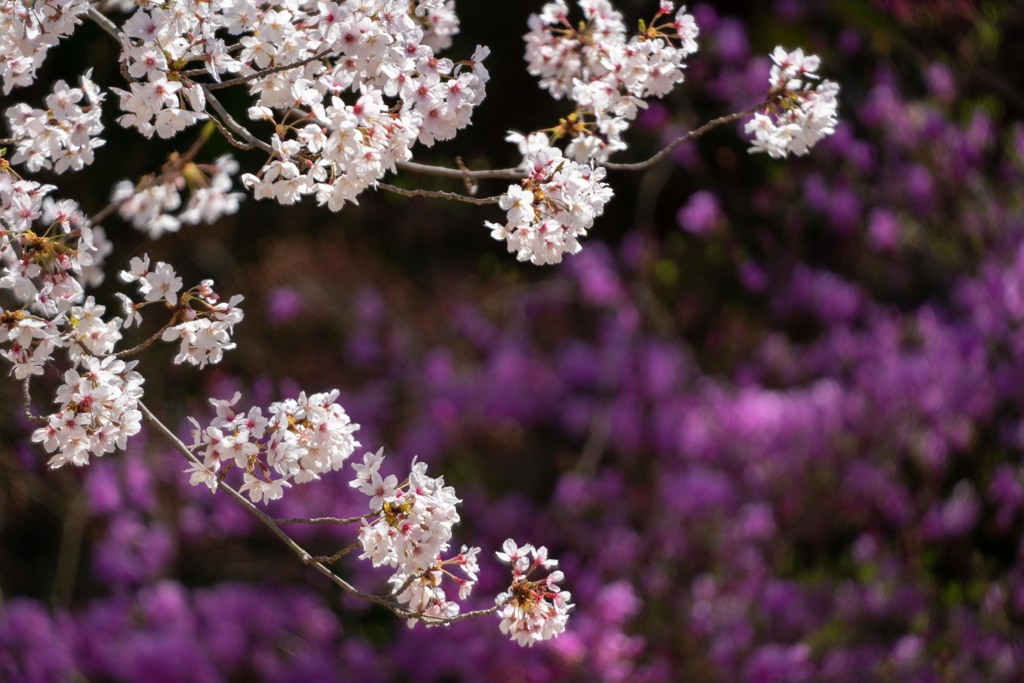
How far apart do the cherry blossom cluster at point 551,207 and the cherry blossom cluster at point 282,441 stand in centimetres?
30

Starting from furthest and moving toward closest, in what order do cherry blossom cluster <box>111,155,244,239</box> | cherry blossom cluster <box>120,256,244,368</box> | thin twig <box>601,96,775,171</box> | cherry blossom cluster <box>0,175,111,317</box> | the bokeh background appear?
1. the bokeh background
2. cherry blossom cluster <box>111,155,244,239</box>
3. thin twig <box>601,96,775,171</box>
4. cherry blossom cluster <box>120,256,244,368</box>
5. cherry blossom cluster <box>0,175,111,317</box>

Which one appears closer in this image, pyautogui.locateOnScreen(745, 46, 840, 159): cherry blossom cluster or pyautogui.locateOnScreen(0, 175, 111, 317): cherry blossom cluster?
pyautogui.locateOnScreen(0, 175, 111, 317): cherry blossom cluster

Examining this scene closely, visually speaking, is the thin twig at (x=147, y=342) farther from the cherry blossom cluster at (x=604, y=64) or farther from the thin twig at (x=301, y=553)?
the cherry blossom cluster at (x=604, y=64)

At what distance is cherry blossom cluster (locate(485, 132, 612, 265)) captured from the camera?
4.61 feet

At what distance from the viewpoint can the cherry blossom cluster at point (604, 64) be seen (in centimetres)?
171

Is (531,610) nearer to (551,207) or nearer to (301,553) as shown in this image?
(301,553)

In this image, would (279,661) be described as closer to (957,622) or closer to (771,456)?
(771,456)

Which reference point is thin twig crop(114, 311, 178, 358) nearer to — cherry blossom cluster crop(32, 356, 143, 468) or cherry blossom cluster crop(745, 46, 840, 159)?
cherry blossom cluster crop(32, 356, 143, 468)

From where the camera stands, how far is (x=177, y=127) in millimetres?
1491

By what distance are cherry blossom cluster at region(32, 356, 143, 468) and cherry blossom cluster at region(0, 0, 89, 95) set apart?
36 centimetres

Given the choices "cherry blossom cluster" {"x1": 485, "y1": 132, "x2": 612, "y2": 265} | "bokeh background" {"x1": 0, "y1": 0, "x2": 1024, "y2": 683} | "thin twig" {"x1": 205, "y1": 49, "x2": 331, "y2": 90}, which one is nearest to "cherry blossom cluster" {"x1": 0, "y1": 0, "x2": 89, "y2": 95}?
"thin twig" {"x1": 205, "y1": 49, "x2": 331, "y2": 90}

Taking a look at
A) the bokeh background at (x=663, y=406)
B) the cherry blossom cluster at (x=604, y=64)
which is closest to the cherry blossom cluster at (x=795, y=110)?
the cherry blossom cluster at (x=604, y=64)

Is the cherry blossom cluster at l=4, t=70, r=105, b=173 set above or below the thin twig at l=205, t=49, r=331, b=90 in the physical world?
below

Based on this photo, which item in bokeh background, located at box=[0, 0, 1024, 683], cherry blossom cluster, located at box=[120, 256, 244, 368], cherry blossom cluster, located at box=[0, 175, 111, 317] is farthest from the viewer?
bokeh background, located at box=[0, 0, 1024, 683]
